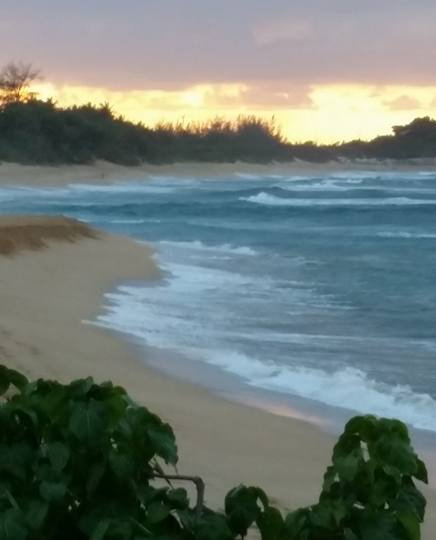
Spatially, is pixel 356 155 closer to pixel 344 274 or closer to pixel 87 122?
pixel 87 122

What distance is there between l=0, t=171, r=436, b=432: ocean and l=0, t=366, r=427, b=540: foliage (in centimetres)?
687

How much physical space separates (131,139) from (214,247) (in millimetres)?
54138

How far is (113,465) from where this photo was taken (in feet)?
11.1

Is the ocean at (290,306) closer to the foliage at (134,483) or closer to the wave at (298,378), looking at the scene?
the wave at (298,378)

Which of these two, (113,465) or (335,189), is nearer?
(113,465)

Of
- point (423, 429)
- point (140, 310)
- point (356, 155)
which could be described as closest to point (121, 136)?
point (356, 155)

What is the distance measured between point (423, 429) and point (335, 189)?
6057cm

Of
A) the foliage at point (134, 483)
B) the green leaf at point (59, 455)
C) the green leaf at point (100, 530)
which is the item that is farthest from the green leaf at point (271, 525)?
the green leaf at point (59, 455)

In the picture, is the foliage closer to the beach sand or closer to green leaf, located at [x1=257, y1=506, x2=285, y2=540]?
green leaf, located at [x1=257, y1=506, x2=285, y2=540]

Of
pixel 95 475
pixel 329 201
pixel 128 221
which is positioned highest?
pixel 95 475

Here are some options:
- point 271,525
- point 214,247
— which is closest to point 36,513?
point 271,525

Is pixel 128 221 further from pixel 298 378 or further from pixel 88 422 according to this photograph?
pixel 88 422

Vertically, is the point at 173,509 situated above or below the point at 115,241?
above

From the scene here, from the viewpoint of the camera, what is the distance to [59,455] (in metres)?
3.40
